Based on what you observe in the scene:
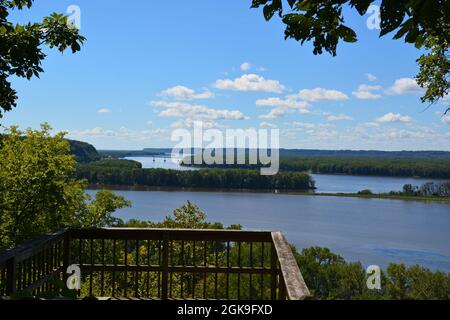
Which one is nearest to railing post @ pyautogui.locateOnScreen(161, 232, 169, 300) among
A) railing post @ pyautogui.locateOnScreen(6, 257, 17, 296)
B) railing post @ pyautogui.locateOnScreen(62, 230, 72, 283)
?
railing post @ pyautogui.locateOnScreen(62, 230, 72, 283)

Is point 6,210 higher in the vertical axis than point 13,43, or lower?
lower

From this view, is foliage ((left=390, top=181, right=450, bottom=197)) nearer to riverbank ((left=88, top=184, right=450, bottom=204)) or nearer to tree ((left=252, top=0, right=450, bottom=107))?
riverbank ((left=88, top=184, right=450, bottom=204))

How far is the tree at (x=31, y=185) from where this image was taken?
13969 mm

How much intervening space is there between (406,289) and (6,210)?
32.8 meters

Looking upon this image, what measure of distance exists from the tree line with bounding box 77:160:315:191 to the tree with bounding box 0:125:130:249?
70996 millimetres

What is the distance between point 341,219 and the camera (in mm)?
63000

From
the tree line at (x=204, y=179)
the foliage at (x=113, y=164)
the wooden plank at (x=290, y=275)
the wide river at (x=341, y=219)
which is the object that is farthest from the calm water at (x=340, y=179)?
the wooden plank at (x=290, y=275)

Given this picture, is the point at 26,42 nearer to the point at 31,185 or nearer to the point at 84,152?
the point at 31,185

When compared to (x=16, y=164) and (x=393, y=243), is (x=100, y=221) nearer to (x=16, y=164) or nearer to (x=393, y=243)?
(x=16, y=164)

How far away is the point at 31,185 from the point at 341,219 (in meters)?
53.2

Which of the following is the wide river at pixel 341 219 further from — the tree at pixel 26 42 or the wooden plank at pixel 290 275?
the wooden plank at pixel 290 275

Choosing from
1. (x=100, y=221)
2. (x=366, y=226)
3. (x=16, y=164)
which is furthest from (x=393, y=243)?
(x=16, y=164)

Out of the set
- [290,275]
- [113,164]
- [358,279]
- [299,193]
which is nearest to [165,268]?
[290,275]
